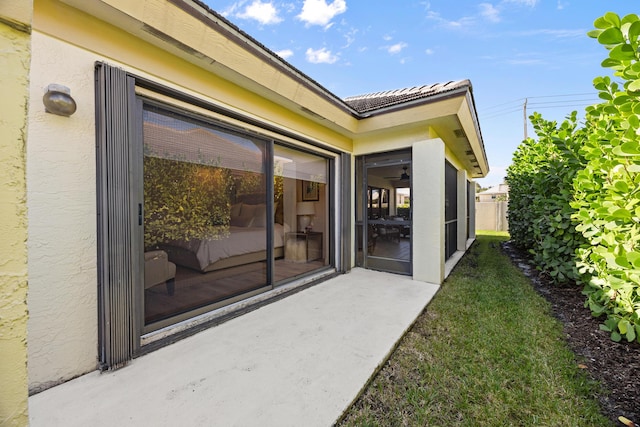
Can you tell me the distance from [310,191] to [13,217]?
4.73 metres

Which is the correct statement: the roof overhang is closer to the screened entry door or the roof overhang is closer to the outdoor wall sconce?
the outdoor wall sconce

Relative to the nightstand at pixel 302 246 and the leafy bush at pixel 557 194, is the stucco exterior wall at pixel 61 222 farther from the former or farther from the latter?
the leafy bush at pixel 557 194

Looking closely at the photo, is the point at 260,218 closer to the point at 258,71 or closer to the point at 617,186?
the point at 258,71

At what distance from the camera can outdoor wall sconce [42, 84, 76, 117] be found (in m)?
2.04

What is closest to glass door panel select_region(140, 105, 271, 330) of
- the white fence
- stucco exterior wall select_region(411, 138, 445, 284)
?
stucco exterior wall select_region(411, 138, 445, 284)

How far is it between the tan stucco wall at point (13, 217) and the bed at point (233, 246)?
2.26 meters

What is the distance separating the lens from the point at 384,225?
19.3 ft

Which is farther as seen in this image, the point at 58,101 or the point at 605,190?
the point at 605,190

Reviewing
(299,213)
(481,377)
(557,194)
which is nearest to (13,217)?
(481,377)

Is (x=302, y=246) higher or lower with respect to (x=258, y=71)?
lower


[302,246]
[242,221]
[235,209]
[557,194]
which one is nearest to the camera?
[235,209]

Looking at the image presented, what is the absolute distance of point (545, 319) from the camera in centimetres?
345

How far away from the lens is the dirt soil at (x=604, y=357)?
1973 mm

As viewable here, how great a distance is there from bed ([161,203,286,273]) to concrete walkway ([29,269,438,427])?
806mm
